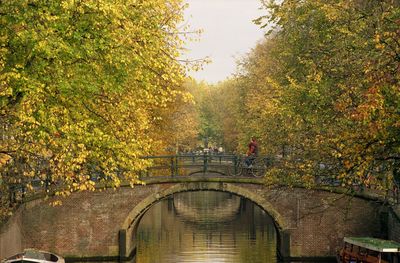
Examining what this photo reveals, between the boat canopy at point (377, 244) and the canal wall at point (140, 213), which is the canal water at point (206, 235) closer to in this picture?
the canal wall at point (140, 213)

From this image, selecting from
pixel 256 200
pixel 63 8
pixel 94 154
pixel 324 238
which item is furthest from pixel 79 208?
pixel 63 8

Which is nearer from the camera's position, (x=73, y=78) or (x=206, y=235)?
(x=73, y=78)

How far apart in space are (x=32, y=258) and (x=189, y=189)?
32.0ft

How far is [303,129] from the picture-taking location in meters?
24.4

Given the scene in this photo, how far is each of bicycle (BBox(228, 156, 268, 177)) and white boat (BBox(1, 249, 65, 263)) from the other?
9.81m

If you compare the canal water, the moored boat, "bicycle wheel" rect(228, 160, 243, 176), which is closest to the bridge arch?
"bicycle wheel" rect(228, 160, 243, 176)

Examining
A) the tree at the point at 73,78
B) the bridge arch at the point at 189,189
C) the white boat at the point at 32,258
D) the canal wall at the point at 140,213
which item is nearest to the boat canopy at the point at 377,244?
the canal wall at the point at 140,213

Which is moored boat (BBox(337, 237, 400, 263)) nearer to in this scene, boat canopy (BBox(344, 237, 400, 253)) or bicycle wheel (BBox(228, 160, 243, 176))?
boat canopy (BBox(344, 237, 400, 253))

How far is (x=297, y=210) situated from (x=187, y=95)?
41.9 ft

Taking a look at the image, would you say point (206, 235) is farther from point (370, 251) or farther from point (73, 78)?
point (73, 78)

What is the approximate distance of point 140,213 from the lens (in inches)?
1211

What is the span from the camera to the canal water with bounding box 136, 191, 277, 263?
3216 centimetres

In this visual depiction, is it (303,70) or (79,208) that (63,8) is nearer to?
(79,208)

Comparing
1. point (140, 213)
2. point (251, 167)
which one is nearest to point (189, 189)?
point (140, 213)
